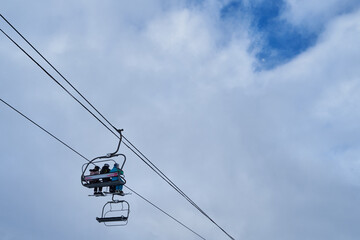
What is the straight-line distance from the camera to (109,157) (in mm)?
11656

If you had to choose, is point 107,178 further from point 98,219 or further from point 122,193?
point 98,219

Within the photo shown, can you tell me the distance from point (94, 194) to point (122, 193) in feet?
3.33

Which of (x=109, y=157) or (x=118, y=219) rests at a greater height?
(x=109, y=157)

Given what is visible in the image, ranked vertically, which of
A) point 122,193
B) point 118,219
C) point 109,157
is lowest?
point 118,219

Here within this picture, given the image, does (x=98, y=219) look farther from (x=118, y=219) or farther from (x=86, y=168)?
(x=86, y=168)

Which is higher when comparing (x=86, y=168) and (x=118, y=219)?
(x=86, y=168)

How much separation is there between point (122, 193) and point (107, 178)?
32.7 inches

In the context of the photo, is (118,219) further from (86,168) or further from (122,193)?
(86,168)

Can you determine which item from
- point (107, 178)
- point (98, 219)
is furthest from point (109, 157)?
point (98, 219)

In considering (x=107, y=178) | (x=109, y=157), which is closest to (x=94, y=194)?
(x=107, y=178)

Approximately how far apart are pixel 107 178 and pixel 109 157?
811 millimetres

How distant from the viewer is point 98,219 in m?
12.4

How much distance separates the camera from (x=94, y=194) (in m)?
12.3

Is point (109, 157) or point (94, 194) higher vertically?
point (109, 157)
